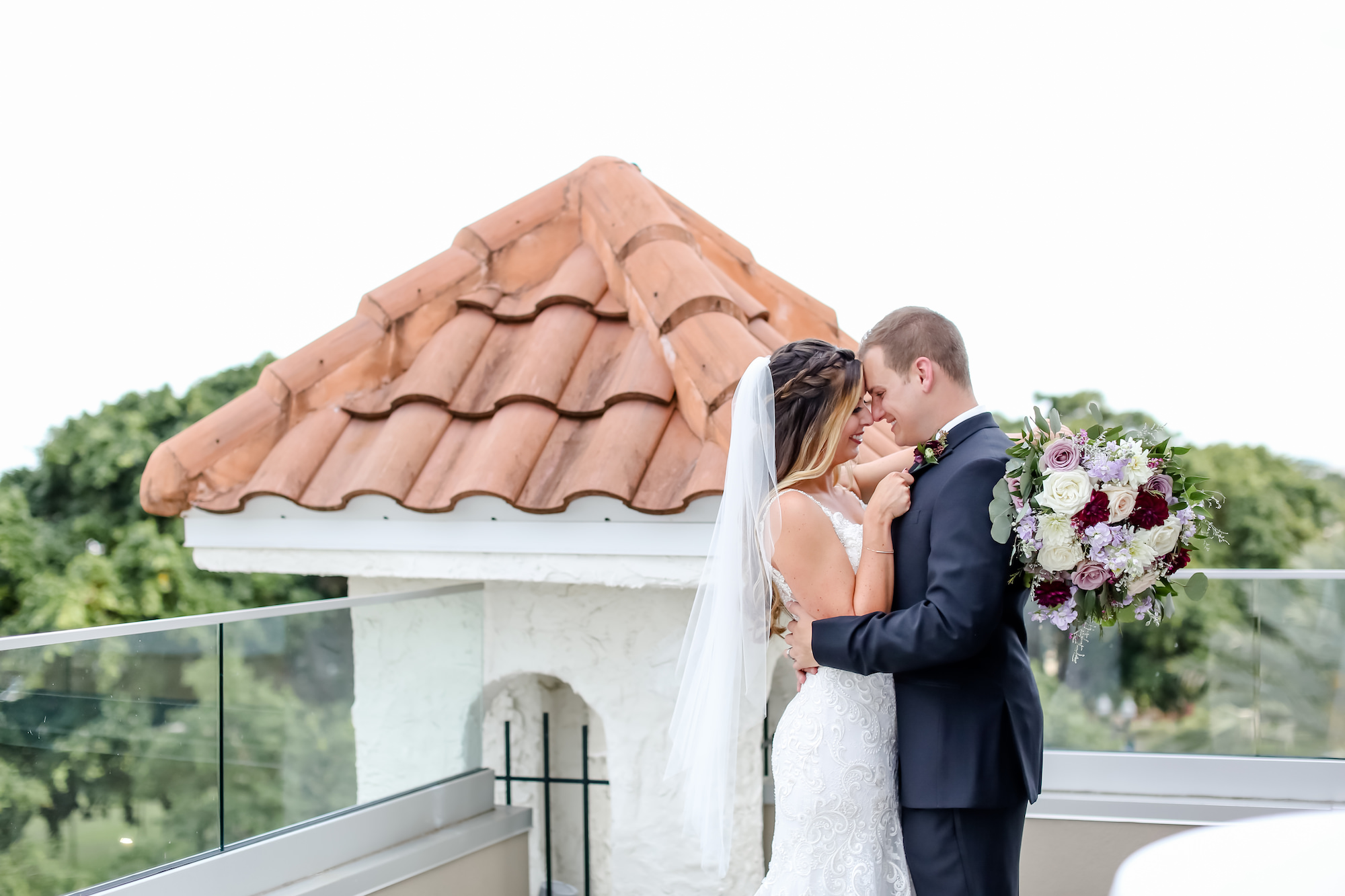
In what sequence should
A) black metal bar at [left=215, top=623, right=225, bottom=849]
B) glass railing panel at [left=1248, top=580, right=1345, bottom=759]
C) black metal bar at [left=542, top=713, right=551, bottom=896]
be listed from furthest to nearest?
black metal bar at [left=542, top=713, right=551, bottom=896]
glass railing panel at [left=1248, top=580, right=1345, bottom=759]
black metal bar at [left=215, top=623, right=225, bottom=849]

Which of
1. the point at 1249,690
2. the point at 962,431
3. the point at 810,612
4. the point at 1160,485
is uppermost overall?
the point at 962,431

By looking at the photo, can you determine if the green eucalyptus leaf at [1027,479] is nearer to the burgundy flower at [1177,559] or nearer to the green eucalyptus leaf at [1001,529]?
the green eucalyptus leaf at [1001,529]

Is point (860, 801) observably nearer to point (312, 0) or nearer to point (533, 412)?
point (533, 412)

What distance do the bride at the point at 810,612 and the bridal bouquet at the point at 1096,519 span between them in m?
A: 0.31

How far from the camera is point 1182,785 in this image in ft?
14.3

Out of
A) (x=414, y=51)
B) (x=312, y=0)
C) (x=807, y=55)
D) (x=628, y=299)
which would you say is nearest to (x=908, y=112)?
(x=807, y=55)

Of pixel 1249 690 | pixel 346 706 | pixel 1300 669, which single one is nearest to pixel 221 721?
pixel 346 706

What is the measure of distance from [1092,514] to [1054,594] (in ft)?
0.73

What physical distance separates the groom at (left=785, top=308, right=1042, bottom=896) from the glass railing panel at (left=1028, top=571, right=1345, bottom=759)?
83.4 inches

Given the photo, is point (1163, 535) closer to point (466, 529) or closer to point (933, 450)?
point (933, 450)

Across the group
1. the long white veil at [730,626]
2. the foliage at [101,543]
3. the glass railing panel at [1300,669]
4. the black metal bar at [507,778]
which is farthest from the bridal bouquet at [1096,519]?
the foliage at [101,543]

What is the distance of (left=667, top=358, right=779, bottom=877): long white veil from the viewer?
267 cm

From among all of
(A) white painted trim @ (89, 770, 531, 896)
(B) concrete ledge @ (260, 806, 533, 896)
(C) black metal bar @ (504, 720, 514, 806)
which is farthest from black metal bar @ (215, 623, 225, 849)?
(C) black metal bar @ (504, 720, 514, 806)

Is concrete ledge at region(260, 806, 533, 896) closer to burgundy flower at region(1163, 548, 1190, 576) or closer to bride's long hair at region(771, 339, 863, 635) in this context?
bride's long hair at region(771, 339, 863, 635)
